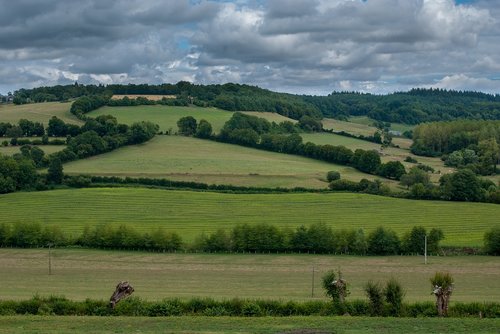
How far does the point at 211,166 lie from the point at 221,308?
9100 cm

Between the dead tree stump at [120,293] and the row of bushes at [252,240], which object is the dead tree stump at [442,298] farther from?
the row of bushes at [252,240]

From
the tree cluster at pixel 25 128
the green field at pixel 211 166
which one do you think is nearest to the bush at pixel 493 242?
the green field at pixel 211 166

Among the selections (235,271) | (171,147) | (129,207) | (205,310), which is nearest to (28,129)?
(171,147)

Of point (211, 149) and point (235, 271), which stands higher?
point (211, 149)

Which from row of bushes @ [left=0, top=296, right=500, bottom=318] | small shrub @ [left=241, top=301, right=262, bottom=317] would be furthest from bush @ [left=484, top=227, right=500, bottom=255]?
small shrub @ [left=241, top=301, right=262, bottom=317]

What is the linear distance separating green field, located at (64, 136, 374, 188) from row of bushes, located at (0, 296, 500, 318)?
7654cm

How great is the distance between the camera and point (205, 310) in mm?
32469

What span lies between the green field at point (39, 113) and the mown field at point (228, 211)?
198ft

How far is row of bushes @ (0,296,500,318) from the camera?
32.1m

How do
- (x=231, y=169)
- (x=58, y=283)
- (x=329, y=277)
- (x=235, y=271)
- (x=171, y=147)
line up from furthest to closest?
(x=171, y=147)
(x=231, y=169)
(x=235, y=271)
(x=58, y=283)
(x=329, y=277)

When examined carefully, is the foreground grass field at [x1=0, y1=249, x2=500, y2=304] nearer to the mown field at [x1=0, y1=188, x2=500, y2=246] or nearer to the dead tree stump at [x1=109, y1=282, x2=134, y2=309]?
the dead tree stump at [x1=109, y1=282, x2=134, y2=309]

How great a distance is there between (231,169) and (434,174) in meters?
39.2

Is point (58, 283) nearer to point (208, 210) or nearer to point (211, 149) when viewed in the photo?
point (208, 210)

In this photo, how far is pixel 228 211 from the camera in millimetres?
92562
